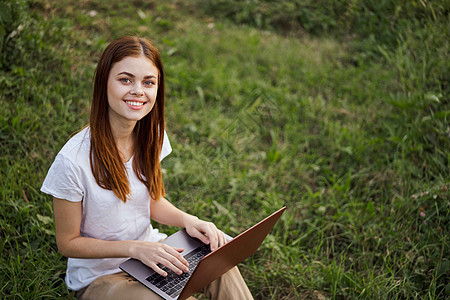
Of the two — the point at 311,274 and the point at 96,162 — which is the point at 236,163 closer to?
the point at 311,274

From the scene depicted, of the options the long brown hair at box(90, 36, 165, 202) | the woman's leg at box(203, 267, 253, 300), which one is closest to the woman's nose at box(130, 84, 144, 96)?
the long brown hair at box(90, 36, 165, 202)

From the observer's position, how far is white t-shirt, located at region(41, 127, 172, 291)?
167 cm

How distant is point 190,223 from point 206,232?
0.13m

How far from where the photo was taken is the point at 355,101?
4.04 metres

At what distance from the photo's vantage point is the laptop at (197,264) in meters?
1.58

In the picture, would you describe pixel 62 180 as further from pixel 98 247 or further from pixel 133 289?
pixel 133 289

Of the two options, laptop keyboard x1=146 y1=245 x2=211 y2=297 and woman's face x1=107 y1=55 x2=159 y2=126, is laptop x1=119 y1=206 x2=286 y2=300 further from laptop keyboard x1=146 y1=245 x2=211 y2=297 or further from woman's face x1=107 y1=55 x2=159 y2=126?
woman's face x1=107 y1=55 x2=159 y2=126

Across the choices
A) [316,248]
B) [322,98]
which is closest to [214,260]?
[316,248]

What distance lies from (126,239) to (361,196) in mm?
1889

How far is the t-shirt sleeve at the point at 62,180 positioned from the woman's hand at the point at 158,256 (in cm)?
33

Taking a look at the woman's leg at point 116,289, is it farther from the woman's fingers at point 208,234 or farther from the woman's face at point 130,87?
the woman's face at point 130,87

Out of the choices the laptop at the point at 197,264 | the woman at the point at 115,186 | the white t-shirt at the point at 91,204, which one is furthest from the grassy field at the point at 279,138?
the laptop at the point at 197,264

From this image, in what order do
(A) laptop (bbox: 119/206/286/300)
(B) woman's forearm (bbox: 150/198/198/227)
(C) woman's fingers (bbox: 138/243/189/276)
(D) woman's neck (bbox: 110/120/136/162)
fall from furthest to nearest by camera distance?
(B) woman's forearm (bbox: 150/198/198/227)
(D) woman's neck (bbox: 110/120/136/162)
(C) woman's fingers (bbox: 138/243/189/276)
(A) laptop (bbox: 119/206/286/300)

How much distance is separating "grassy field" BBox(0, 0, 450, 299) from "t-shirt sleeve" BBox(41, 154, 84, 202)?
554 mm
